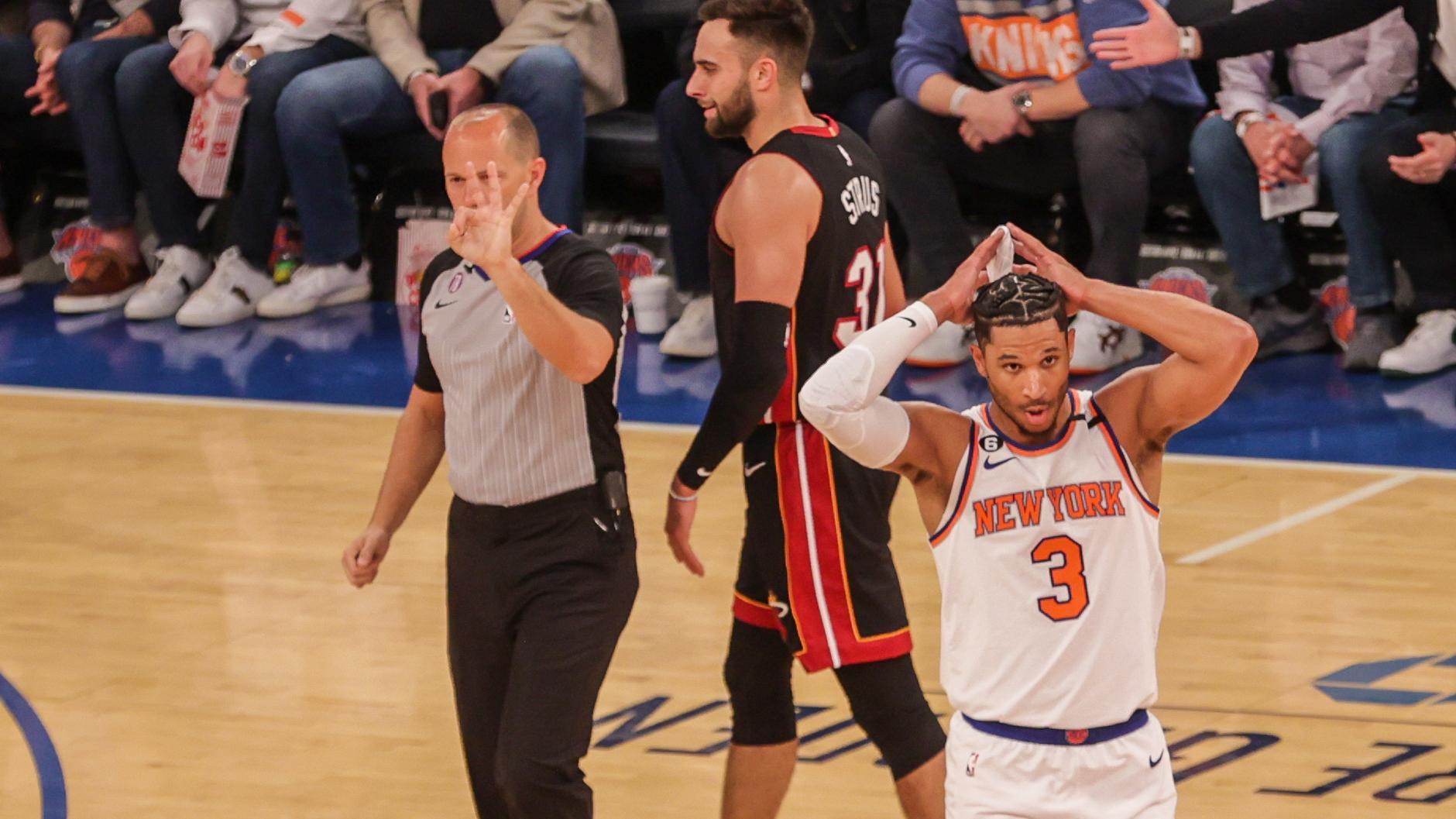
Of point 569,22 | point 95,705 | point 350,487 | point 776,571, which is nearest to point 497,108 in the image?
point 776,571

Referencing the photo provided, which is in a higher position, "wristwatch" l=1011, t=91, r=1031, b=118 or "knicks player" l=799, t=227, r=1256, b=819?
"knicks player" l=799, t=227, r=1256, b=819

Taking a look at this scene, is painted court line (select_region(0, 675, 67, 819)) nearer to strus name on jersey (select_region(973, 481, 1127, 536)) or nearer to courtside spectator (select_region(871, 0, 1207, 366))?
strus name on jersey (select_region(973, 481, 1127, 536))

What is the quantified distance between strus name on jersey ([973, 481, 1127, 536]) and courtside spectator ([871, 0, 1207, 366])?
5440 mm

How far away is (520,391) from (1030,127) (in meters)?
5.48

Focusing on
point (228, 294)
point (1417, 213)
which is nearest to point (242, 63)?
point (228, 294)

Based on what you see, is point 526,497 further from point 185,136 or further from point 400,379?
point 185,136

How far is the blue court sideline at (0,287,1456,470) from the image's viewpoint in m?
8.54

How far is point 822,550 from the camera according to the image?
478cm

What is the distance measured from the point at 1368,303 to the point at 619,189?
3934mm

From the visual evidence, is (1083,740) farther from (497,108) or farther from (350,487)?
(350,487)

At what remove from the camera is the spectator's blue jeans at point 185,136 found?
35.9ft

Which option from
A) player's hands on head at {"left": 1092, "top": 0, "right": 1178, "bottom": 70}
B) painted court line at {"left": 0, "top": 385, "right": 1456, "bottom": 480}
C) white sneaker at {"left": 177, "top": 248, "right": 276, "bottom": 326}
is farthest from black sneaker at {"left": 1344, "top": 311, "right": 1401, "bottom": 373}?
white sneaker at {"left": 177, "top": 248, "right": 276, "bottom": 326}

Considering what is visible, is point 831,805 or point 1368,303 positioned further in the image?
point 1368,303

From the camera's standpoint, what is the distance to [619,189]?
11.4 meters
